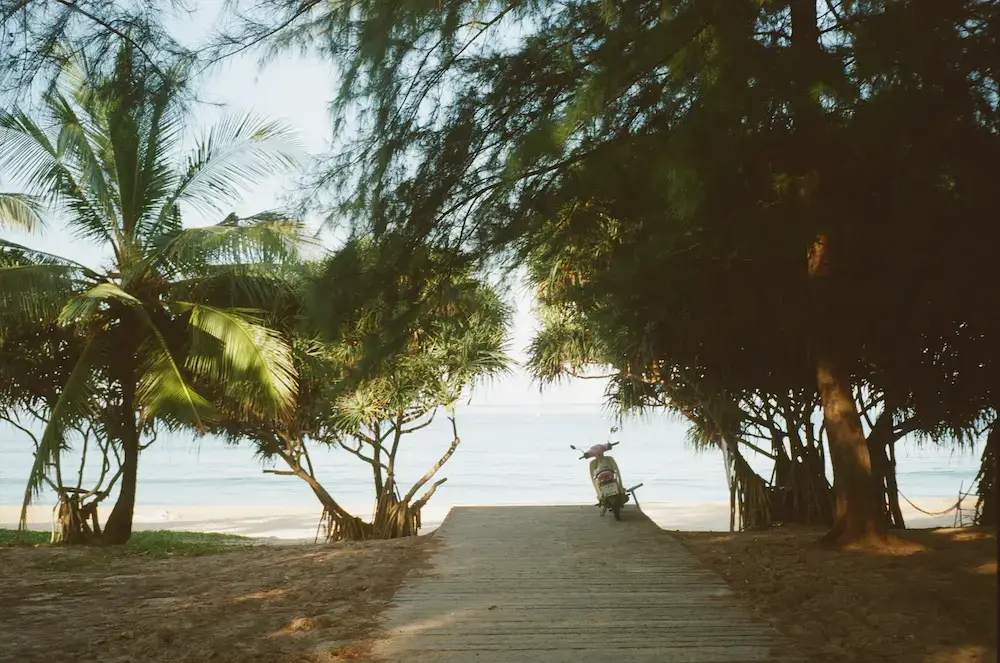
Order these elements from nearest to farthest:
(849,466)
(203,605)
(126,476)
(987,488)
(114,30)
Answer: (114,30) < (203,605) < (849,466) < (987,488) < (126,476)

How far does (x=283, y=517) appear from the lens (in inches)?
912

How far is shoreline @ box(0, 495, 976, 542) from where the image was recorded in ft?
66.0

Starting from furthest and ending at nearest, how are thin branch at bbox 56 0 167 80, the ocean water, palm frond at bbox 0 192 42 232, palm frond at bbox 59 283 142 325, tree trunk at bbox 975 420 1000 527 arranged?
the ocean water, palm frond at bbox 0 192 42 232, palm frond at bbox 59 283 142 325, tree trunk at bbox 975 420 1000 527, thin branch at bbox 56 0 167 80

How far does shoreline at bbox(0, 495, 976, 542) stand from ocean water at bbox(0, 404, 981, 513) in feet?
4.66

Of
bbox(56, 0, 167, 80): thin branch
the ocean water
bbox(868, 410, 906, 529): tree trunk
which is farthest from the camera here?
the ocean water

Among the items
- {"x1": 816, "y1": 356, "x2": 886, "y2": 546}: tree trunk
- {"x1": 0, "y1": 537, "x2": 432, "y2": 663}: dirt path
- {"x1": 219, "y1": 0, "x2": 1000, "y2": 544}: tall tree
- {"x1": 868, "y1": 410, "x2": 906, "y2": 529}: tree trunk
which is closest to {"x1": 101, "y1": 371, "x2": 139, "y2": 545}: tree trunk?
{"x1": 0, "y1": 537, "x2": 432, "y2": 663}: dirt path

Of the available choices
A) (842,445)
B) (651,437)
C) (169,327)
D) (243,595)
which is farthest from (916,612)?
(651,437)

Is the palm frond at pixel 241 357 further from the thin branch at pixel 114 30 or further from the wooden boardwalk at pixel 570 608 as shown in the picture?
the thin branch at pixel 114 30

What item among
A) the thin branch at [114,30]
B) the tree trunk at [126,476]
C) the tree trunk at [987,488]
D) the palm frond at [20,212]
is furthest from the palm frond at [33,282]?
the tree trunk at [987,488]

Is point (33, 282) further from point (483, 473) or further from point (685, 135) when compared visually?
point (483, 473)

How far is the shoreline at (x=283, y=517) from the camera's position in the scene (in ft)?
66.0

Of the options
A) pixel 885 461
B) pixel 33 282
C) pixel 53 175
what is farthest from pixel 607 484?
pixel 53 175

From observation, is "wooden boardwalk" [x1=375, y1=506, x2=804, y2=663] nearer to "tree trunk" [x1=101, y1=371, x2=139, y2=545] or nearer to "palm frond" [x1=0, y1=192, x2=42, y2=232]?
"tree trunk" [x1=101, y1=371, x2=139, y2=545]

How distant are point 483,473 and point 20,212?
25425 mm
